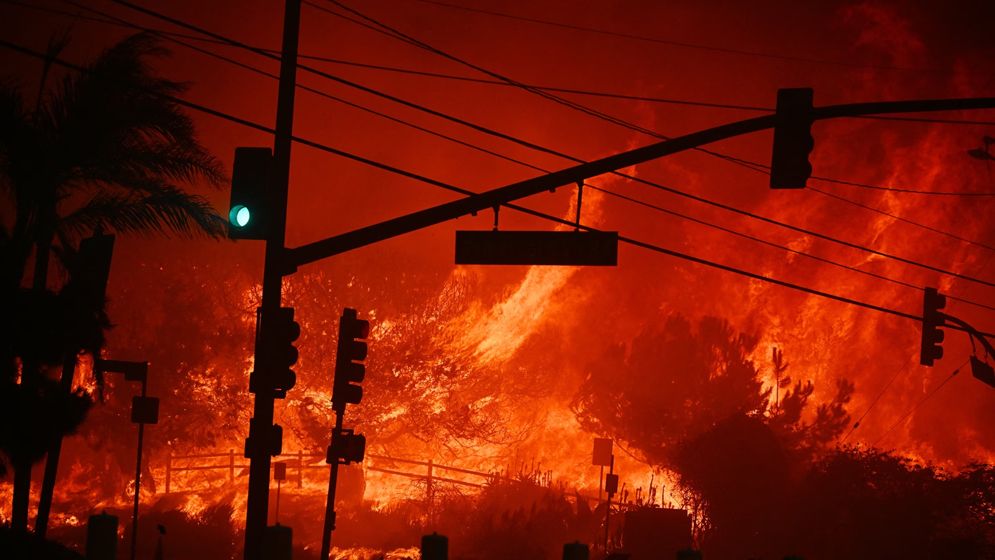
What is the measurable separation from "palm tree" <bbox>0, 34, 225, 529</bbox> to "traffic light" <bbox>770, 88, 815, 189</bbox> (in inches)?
389

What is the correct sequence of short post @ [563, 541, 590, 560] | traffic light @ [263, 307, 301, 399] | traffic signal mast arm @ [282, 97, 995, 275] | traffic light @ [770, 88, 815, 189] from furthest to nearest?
traffic light @ [263, 307, 301, 399] → short post @ [563, 541, 590, 560] → traffic light @ [770, 88, 815, 189] → traffic signal mast arm @ [282, 97, 995, 275]

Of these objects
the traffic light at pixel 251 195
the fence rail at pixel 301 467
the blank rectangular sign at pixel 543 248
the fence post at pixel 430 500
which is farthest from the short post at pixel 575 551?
the fence rail at pixel 301 467

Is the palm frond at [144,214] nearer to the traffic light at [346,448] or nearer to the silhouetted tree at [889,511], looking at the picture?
the traffic light at [346,448]

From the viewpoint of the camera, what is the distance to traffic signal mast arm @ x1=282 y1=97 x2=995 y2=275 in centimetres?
1115

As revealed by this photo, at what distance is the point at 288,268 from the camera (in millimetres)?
13008

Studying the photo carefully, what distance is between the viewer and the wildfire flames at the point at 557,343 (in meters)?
40.0

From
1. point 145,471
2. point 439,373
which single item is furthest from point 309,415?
point 145,471

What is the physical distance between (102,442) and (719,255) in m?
46.1

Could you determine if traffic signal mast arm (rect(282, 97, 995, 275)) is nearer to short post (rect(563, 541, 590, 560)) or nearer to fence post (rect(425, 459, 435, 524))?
short post (rect(563, 541, 590, 560))

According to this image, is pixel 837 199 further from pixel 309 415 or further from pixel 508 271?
pixel 309 415

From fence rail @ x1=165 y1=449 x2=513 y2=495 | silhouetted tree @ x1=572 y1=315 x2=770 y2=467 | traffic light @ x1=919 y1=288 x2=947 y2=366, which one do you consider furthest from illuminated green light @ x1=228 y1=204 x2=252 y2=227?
silhouetted tree @ x1=572 y1=315 x2=770 y2=467

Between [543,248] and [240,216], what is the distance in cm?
399

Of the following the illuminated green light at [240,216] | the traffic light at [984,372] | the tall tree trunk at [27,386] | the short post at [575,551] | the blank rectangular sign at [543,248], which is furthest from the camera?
the traffic light at [984,372]

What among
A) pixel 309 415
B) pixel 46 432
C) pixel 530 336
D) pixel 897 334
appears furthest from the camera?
pixel 897 334
